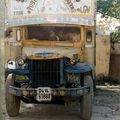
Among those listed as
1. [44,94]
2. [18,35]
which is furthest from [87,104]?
[18,35]

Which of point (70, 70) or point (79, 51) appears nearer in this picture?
point (70, 70)

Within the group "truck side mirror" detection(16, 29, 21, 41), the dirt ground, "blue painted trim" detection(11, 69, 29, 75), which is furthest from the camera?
"truck side mirror" detection(16, 29, 21, 41)

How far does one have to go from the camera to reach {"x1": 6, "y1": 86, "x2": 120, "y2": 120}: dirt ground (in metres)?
8.54

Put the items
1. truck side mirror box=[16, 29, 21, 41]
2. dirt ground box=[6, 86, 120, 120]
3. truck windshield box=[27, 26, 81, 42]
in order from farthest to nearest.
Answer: truck side mirror box=[16, 29, 21, 41] → truck windshield box=[27, 26, 81, 42] → dirt ground box=[6, 86, 120, 120]

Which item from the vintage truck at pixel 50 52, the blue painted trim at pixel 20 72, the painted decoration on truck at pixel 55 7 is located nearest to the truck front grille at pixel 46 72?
the vintage truck at pixel 50 52

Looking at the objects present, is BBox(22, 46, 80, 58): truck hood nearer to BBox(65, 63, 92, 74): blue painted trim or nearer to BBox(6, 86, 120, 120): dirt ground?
BBox(65, 63, 92, 74): blue painted trim

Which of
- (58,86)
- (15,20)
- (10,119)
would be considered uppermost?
(15,20)

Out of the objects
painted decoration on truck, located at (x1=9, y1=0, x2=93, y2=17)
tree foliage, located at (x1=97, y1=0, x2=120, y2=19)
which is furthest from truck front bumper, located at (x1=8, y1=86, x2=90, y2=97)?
tree foliage, located at (x1=97, y1=0, x2=120, y2=19)

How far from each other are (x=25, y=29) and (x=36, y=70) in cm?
151

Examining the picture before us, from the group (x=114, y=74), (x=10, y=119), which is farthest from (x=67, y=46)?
(x=114, y=74)

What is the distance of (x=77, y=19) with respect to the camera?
8.98 meters

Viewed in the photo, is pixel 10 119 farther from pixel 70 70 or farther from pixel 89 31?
pixel 89 31

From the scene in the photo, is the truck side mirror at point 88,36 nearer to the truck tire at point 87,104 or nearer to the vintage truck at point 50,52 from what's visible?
the vintage truck at point 50,52

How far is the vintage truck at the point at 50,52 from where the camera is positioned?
8091 millimetres
